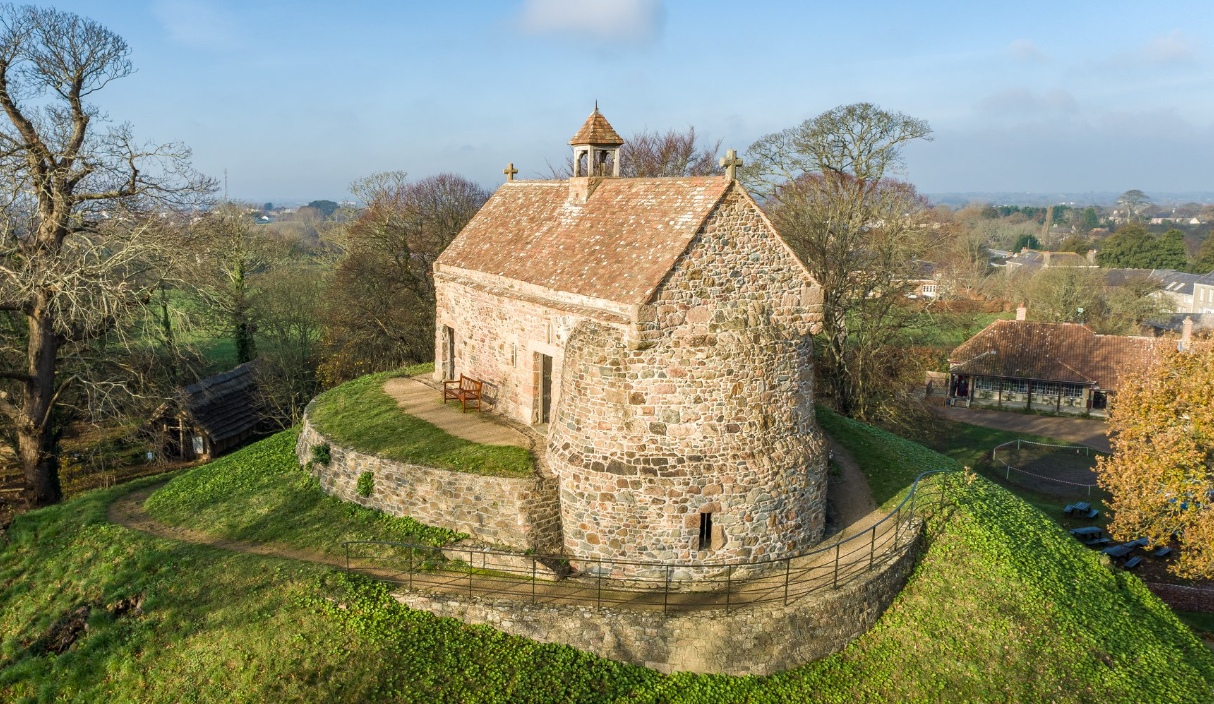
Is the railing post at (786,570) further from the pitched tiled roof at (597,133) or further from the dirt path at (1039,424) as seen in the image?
the dirt path at (1039,424)

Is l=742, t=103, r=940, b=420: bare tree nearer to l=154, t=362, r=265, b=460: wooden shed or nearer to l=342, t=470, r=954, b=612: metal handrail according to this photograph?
l=342, t=470, r=954, b=612: metal handrail

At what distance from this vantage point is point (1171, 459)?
17.3 m

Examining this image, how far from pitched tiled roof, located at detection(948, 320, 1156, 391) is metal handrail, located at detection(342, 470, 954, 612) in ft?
92.5

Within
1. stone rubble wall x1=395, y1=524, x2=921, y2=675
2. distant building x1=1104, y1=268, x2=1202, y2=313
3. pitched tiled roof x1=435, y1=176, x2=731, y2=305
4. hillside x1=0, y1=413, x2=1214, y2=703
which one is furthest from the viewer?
distant building x1=1104, y1=268, x2=1202, y2=313

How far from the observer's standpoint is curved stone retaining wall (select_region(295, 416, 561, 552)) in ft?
48.5

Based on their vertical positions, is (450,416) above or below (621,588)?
above

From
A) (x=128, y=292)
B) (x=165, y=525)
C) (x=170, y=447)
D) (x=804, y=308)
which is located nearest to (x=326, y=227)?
(x=170, y=447)

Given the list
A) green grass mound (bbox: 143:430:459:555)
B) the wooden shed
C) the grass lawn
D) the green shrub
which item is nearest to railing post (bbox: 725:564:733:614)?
green grass mound (bbox: 143:430:459:555)

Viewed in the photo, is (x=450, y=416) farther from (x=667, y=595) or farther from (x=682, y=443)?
(x=667, y=595)

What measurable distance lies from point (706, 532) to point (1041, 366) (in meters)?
31.8

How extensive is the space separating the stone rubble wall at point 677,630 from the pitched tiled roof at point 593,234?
584cm

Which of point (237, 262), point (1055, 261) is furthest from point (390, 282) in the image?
point (1055, 261)

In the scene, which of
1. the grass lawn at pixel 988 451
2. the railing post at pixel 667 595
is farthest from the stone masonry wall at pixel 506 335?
the grass lawn at pixel 988 451

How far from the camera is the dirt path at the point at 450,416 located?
17.4 m
